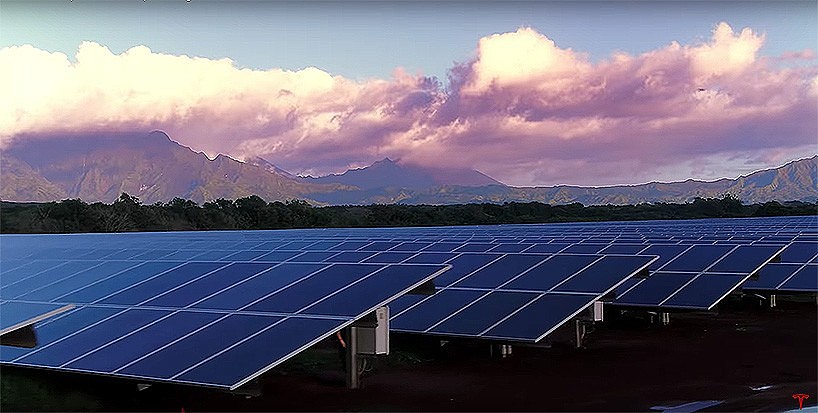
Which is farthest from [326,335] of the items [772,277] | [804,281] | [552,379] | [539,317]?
[772,277]

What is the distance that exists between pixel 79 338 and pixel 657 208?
359ft

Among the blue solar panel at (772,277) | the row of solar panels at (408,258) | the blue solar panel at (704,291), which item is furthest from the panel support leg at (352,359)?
the blue solar panel at (772,277)

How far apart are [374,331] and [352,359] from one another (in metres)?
0.77

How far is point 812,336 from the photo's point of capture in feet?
77.6

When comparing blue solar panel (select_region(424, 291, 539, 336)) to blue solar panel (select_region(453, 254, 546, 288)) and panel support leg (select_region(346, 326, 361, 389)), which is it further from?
panel support leg (select_region(346, 326, 361, 389))

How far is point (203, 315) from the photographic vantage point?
1452 cm

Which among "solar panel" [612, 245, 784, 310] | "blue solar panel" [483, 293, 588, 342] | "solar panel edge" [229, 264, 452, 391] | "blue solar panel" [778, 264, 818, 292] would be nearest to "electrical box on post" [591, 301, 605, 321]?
"blue solar panel" [483, 293, 588, 342]

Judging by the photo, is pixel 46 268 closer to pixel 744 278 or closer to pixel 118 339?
pixel 118 339

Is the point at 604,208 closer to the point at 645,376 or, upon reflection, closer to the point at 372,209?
the point at 372,209

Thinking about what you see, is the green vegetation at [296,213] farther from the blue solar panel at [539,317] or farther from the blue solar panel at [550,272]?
the blue solar panel at [539,317]

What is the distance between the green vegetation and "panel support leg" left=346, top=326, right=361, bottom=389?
60.6 m

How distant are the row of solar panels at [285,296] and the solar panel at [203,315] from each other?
31 mm

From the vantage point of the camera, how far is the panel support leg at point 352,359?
14.9 meters

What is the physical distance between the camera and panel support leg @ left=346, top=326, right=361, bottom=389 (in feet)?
48.9
